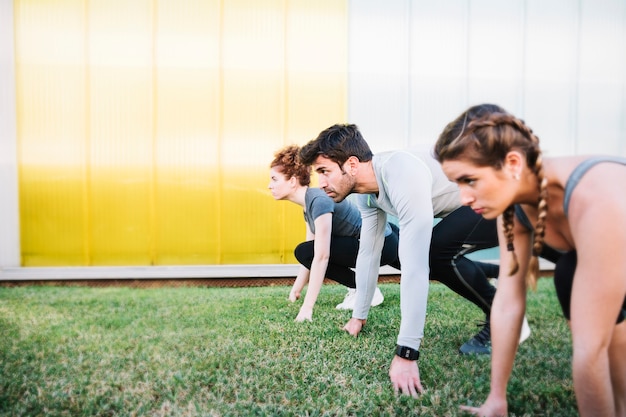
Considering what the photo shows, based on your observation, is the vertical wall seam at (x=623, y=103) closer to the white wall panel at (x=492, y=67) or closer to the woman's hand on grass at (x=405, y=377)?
the white wall panel at (x=492, y=67)

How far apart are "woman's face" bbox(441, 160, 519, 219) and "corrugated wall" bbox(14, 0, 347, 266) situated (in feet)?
11.0

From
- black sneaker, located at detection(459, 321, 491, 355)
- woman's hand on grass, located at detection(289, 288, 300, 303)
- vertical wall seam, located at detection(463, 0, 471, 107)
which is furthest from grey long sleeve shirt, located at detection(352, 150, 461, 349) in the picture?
vertical wall seam, located at detection(463, 0, 471, 107)

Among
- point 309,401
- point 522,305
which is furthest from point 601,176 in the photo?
point 309,401

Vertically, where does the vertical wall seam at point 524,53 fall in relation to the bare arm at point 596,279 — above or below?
above

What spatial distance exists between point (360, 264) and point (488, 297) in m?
0.62

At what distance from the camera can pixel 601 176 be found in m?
1.15

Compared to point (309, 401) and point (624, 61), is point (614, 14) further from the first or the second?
point (309, 401)

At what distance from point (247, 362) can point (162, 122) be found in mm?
3063

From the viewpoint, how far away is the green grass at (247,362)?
1.69m

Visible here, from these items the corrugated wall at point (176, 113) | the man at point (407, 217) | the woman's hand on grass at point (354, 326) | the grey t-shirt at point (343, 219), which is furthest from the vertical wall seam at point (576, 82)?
the woman's hand on grass at point (354, 326)

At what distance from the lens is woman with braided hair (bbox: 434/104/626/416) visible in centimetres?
111

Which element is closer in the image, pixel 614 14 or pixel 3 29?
pixel 3 29

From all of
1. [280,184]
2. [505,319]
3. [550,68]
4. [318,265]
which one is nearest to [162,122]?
[280,184]

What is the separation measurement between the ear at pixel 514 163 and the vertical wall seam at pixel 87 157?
4159mm
